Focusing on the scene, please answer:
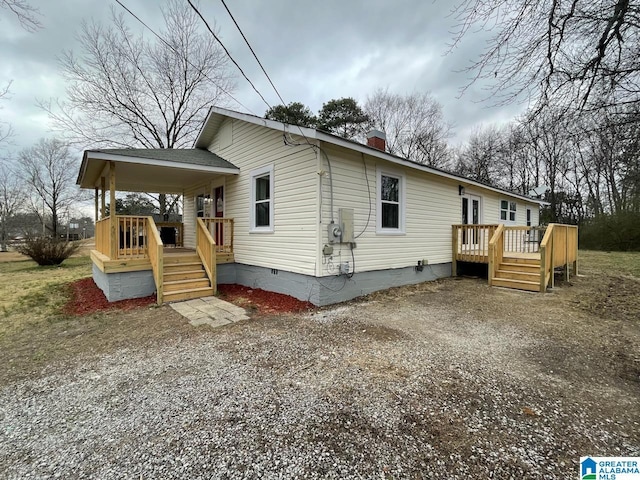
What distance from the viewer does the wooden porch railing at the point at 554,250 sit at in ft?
23.8

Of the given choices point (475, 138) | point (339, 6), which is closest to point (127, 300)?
point (339, 6)

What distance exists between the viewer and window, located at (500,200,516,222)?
498 inches

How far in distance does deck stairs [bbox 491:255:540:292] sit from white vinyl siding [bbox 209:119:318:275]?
18.1 ft

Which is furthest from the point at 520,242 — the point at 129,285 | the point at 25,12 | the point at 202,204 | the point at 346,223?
the point at 25,12

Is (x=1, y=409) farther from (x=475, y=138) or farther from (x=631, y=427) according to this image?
(x=475, y=138)

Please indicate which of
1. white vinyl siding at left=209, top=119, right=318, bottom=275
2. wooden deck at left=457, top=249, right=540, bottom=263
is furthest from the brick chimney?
wooden deck at left=457, top=249, right=540, bottom=263

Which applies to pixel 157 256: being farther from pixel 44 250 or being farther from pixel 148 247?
pixel 44 250

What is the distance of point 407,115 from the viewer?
2419cm

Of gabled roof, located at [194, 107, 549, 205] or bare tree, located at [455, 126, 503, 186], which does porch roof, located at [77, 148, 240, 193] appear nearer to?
gabled roof, located at [194, 107, 549, 205]

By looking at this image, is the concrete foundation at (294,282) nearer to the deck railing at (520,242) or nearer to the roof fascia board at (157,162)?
the roof fascia board at (157,162)

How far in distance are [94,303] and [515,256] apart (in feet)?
36.2

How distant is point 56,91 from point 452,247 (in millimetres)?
20264

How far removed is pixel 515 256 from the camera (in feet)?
28.3

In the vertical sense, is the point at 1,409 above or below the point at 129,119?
below
